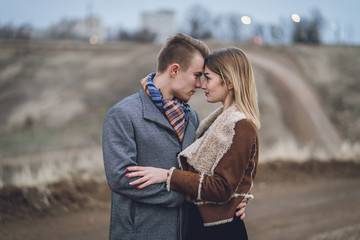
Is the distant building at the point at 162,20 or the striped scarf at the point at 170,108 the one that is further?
the distant building at the point at 162,20

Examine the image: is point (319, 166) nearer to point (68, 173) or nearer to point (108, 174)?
point (68, 173)

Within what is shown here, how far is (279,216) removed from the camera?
18.8 feet

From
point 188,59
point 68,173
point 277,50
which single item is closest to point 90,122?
point 68,173

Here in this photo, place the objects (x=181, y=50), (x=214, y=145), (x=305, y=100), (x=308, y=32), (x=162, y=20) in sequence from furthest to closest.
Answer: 1. (x=162, y=20)
2. (x=308, y=32)
3. (x=305, y=100)
4. (x=181, y=50)
5. (x=214, y=145)

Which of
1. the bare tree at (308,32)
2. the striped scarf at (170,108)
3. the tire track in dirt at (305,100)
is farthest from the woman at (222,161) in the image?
the bare tree at (308,32)

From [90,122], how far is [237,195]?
39.9 feet

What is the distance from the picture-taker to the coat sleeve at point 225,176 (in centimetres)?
206

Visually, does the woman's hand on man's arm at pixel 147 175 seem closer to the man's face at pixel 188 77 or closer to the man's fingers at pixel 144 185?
the man's fingers at pixel 144 185

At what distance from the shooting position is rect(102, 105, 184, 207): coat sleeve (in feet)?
6.89

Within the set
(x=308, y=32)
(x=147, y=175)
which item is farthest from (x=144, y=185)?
(x=308, y=32)

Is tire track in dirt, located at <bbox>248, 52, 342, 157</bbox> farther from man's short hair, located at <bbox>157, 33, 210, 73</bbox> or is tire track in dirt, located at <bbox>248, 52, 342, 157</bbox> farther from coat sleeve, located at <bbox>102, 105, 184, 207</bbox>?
coat sleeve, located at <bbox>102, 105, 184, 207</bbox>

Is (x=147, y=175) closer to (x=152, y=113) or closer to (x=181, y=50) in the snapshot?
(x=152, y=113)

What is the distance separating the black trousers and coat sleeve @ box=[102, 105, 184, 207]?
21 cm

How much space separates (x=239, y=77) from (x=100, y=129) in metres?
11.2
